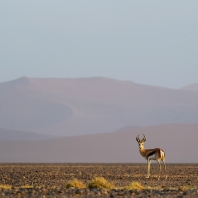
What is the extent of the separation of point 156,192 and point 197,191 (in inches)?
44.7

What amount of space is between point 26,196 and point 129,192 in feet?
9.68

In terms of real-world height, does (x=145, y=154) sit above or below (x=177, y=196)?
above

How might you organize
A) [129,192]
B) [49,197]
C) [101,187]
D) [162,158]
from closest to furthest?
[49,197], [129,192], [101,187], [162,158]

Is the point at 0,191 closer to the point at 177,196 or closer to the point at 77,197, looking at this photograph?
the point at 77,197

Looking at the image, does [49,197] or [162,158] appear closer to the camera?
[49,197]

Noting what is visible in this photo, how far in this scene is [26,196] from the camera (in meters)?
17.7

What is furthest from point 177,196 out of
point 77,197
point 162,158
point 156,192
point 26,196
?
point 162,158

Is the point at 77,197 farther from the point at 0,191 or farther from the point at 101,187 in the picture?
the point at 101,187

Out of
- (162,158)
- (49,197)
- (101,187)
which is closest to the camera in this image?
(49,197)

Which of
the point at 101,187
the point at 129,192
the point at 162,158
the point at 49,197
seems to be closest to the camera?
the point at 49,197

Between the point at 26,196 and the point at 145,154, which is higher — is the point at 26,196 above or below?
below

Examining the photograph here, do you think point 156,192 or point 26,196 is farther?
point 156,192

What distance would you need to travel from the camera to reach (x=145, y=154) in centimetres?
3369

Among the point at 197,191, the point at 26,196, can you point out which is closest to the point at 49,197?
the point at 26,196
